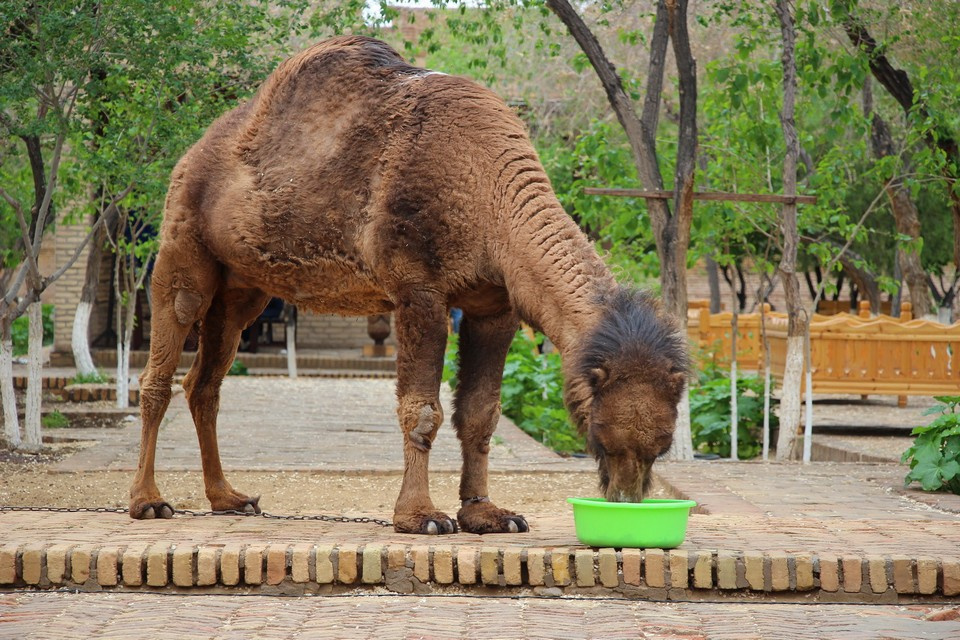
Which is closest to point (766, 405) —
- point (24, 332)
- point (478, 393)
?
point (478, 393)

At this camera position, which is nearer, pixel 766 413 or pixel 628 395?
pixel 628 395

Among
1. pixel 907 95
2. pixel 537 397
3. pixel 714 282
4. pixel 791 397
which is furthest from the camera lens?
pixel 714 282

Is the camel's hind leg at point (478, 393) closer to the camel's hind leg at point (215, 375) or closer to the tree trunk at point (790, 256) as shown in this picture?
the camel's hind leg at point (215, 375)

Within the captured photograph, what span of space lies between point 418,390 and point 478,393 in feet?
1.24

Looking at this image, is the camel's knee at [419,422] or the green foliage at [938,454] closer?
the camel's knee at [419,422]

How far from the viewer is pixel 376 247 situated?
561 cm

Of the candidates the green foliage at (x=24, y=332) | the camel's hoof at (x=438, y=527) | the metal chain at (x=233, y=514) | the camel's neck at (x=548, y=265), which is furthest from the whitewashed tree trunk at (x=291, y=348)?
the camel's neck at (x=548, y=265)

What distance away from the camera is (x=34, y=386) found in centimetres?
1012

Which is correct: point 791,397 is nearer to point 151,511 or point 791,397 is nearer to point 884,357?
point 884,357

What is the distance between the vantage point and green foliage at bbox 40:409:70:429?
39.7 ft

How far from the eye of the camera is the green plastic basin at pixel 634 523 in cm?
492

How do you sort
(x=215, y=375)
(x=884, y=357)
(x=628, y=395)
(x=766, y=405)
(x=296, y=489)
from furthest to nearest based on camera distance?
(x=884, y=357) → (x=766, y=405) → (x=296, y=489) → (x=215, y=375) → (x=628, y=395)

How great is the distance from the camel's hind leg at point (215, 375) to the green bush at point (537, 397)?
5.32 metres

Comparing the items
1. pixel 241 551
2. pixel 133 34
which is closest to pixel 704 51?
pixel 133 34
